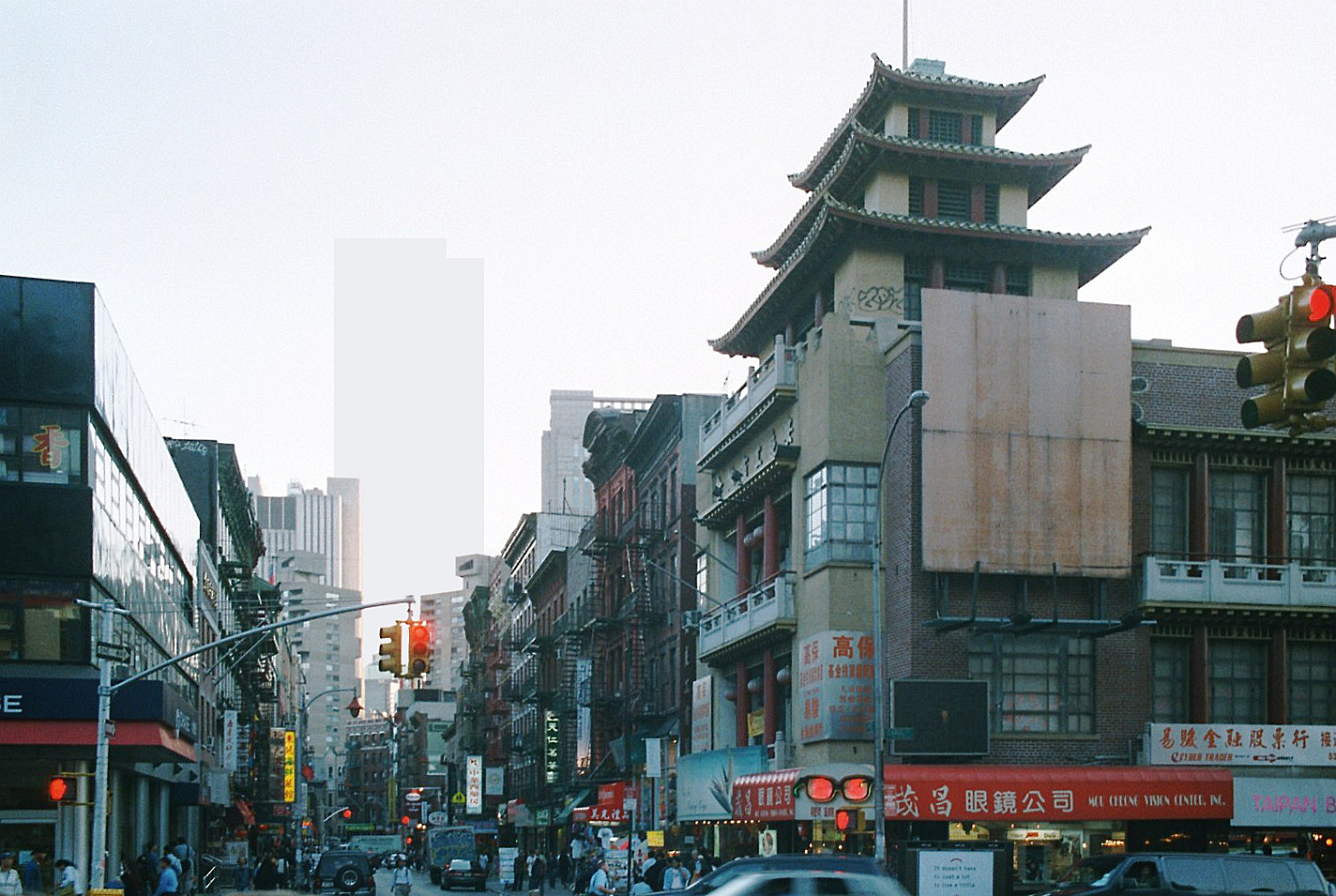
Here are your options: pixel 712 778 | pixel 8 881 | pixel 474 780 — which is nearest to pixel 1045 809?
pixel 712 778

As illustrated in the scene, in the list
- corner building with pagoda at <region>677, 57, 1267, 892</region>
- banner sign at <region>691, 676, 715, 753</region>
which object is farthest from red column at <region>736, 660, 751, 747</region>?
corner building with pagoda at <region>677, 57, 1267, 892</region>

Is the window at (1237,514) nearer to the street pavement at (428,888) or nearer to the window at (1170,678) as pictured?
the window at (1170,678)

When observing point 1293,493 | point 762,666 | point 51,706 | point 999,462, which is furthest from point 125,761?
point 1293,493

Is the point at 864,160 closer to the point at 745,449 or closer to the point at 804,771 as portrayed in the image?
the point at 745,449

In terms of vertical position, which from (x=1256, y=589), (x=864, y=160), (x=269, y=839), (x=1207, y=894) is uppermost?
(x=864, y=160)

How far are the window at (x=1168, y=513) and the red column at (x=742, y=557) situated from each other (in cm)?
1370

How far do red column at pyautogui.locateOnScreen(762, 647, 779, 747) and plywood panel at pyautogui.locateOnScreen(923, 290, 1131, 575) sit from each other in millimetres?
9598

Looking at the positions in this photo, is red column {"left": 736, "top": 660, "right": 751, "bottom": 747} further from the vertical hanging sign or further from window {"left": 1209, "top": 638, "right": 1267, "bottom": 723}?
the vertical hanging sign

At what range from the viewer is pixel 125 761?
4772cm

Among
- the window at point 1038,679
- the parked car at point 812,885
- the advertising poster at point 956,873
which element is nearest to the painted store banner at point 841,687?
the window at point 1038,679

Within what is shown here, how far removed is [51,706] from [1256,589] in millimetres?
30761

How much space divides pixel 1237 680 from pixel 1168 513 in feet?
16.2

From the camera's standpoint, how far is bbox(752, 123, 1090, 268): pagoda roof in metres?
52.7

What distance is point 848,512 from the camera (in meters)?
44.5
